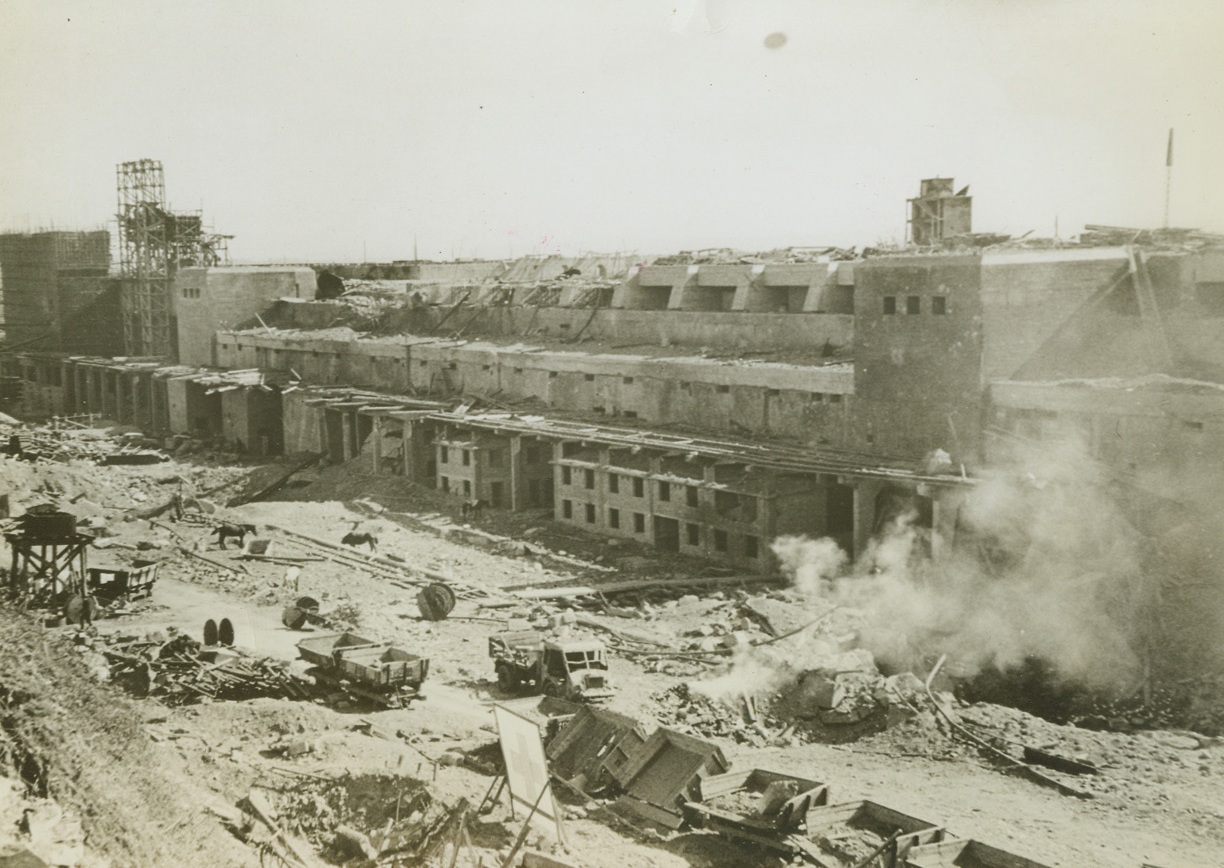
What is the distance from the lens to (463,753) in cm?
1892

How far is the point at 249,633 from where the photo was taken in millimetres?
26031

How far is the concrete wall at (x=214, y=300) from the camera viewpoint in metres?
60.0

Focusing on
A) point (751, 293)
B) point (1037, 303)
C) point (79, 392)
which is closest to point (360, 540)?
point (751, 293)

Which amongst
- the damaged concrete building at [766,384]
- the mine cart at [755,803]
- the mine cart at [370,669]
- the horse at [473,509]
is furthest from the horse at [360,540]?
the mine cart at [755,803]

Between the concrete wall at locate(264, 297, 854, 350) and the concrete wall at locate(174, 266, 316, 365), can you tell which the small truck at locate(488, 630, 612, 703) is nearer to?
the concrete wall at locate(264, 297, 854, 350)

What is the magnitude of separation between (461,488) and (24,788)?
26.8 metres

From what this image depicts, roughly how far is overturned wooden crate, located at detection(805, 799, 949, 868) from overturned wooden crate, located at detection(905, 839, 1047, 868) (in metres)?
0.21

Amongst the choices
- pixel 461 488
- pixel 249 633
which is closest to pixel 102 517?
pixel 461 488

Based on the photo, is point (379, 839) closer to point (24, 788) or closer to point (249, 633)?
point (24, 788)

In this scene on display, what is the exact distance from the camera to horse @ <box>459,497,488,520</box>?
38.9 meters

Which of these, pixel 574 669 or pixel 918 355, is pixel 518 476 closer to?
pixel 918 355

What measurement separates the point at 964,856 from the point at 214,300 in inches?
2078

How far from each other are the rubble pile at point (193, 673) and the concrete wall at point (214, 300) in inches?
1552

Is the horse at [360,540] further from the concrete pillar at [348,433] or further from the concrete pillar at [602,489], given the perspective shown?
the concrete pillar at [348,433]
